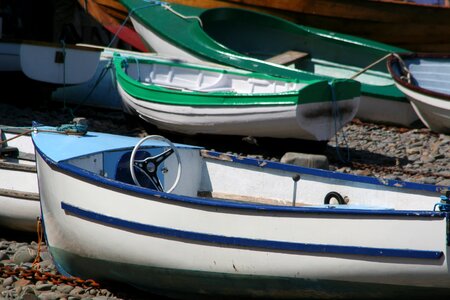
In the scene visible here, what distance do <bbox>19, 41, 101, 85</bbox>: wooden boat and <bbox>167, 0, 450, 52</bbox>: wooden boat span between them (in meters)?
3.47

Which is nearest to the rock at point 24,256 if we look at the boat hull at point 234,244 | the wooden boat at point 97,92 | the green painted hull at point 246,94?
the boat hull at point 234,244

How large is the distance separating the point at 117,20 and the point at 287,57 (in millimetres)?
3867

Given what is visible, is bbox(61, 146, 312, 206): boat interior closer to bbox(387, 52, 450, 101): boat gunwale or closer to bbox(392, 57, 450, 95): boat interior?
bbox(387, 52, 450, 101): boat gunwale

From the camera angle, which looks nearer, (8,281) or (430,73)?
(8,281)

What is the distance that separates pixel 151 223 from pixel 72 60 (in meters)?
7.45

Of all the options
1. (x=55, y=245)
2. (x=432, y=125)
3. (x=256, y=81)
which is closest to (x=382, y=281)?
(x=55, y=245)

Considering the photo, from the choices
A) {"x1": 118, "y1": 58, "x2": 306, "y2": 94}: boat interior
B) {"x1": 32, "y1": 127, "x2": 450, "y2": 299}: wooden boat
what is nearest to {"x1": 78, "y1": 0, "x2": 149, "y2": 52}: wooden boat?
{"x1": 118, "y1": 58, "x2": 306, "y2": 94}: boat interior

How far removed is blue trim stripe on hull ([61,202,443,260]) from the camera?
683cm

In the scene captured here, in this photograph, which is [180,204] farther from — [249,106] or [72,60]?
[72,60]

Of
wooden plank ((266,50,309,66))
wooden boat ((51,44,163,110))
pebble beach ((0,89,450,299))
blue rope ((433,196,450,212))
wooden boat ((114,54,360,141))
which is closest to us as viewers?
blue rope ((433,196,450,212))

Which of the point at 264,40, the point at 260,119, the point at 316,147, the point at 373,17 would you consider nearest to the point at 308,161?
the point at 260,119

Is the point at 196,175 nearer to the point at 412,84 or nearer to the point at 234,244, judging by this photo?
the point at 234,244

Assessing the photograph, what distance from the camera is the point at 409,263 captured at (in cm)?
685

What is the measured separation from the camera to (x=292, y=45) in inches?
669
